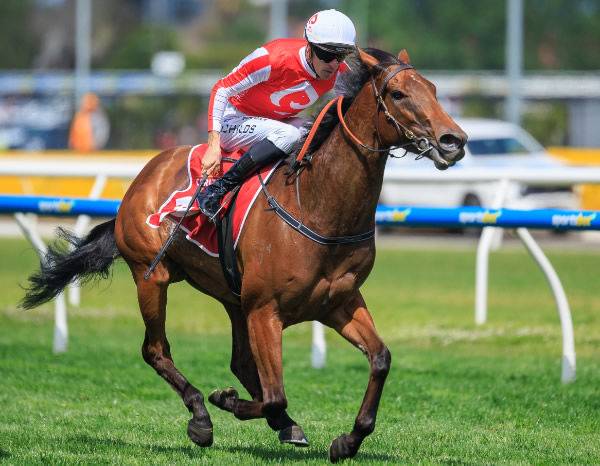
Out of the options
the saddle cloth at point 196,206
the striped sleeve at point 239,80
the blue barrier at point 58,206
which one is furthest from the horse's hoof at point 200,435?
the blue barrier at point 58,206

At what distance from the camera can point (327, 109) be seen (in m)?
5.15

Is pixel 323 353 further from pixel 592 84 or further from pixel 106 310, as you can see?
pixel 592 84

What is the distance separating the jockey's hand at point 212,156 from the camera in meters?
5.42

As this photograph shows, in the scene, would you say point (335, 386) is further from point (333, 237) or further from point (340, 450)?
point (333, 237)

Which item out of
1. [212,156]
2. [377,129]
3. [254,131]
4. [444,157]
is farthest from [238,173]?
[444,157]

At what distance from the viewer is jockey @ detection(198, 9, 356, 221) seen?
5.07 meters

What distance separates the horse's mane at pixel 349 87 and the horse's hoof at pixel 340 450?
1415 millimetres

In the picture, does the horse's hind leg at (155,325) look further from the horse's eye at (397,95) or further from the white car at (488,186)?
the white car at (488,186)

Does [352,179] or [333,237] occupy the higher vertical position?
[352,179]

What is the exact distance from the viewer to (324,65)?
521cm

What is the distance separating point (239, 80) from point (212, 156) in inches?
16.6

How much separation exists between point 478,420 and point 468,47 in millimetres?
55218

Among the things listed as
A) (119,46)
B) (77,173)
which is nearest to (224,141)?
(77,173)

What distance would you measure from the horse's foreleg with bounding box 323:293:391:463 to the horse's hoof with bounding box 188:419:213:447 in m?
0.68
